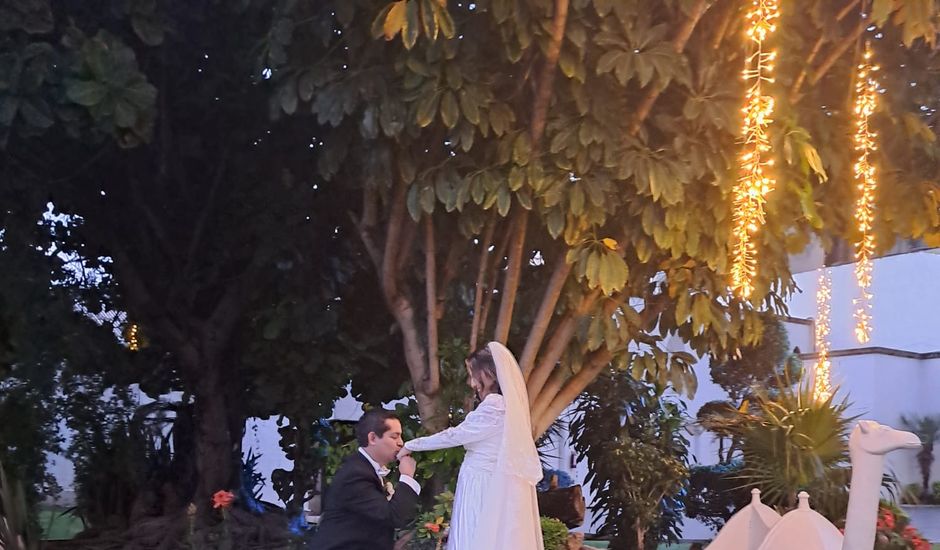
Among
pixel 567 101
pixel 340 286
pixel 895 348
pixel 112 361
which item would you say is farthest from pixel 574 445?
pixel 895 348

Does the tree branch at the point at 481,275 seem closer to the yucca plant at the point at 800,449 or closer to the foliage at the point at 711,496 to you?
the yucca plant at the point at 800,449

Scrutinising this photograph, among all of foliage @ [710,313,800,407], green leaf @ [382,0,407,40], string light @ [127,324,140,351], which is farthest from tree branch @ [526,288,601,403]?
foliage @ [710,313,800,407]

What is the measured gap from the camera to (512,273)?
7.79 m

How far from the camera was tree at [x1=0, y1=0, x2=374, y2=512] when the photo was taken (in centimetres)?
938

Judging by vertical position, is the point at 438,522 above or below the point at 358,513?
below

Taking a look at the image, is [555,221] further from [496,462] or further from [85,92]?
[85,92]

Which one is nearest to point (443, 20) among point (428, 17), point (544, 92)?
point (428, 17)

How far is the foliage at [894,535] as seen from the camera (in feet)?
27.7

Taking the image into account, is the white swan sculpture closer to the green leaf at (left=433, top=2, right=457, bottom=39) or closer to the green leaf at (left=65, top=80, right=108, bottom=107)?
the green leaf at (left=433, top=2, right=457, bottom=39)

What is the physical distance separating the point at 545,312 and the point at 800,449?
253 centimetres

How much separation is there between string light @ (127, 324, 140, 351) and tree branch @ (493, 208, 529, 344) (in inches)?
184

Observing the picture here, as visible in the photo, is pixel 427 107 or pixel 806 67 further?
pixel 806 67

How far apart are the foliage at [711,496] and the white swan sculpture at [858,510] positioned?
6.50m

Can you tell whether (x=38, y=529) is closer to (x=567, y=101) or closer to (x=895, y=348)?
(x=567, y=101)
